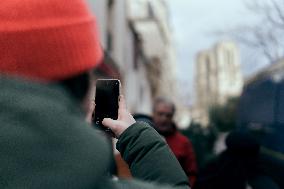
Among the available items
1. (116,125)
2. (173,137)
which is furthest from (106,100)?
(173,137)

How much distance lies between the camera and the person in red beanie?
0.83 m

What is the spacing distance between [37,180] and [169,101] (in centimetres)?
446

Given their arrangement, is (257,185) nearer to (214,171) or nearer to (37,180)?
(214,171)

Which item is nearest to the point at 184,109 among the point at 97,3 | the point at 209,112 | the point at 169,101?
the point at 209,112

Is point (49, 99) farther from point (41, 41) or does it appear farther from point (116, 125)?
point (116, 125)

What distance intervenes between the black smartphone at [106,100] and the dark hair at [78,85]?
0.31 meters

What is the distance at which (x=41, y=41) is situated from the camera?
0.89 metres

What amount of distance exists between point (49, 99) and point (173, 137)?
385 cm

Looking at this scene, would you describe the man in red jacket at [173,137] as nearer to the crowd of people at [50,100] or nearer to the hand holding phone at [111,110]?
the hand holding phone at [111,110]

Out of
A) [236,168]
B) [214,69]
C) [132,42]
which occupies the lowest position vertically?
[214,69]

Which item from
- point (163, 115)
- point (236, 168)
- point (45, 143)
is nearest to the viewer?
point (45, 143)

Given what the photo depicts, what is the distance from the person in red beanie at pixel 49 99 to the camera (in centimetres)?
83

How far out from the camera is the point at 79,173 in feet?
2.72

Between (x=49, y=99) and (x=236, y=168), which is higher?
(x=49, y=99)
